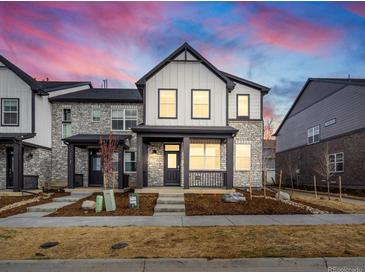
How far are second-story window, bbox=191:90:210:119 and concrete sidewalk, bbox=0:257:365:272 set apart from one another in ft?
40.1

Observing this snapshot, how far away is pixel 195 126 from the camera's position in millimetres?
16656

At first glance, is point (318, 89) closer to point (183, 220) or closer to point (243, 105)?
point (243, 105)

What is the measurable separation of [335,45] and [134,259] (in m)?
20.4

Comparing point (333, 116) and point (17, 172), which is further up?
point (333, 116)

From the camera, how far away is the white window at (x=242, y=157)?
1891 centimetres

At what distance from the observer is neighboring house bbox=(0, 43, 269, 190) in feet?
54.9

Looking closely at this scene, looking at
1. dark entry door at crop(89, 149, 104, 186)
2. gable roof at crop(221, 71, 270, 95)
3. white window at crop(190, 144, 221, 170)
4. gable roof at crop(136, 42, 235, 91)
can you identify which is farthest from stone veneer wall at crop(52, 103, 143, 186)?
gable roof at crop(221, 71, 270, 95)

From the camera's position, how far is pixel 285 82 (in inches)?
1709

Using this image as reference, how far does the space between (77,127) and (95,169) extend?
11.2 ft

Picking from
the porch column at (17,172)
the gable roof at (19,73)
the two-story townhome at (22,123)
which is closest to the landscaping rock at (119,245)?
the porch column at (17,172)

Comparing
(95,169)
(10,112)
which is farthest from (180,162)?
(10,112)

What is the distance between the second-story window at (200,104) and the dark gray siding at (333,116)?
11.5m

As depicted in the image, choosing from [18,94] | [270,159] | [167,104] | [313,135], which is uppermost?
[18,94]

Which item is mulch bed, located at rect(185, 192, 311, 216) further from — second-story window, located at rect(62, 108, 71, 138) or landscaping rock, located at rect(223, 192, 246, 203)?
second-story window, located at rect(62, 108, 71, 138)
